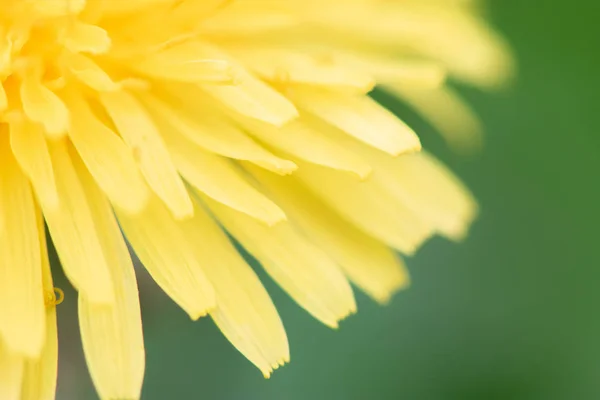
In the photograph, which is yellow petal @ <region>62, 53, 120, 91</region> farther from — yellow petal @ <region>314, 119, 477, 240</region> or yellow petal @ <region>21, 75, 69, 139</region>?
yellow petal @ <region>314, 119, 477, 240</region>

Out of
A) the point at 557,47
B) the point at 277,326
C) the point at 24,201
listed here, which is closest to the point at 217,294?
the point at 277,326

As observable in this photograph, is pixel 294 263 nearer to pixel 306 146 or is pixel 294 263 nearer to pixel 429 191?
pixel 306 146

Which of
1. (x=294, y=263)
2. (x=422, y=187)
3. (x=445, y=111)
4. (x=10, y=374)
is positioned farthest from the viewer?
(x=445, y=111)

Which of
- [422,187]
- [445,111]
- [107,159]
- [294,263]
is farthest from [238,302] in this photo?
[445,111]

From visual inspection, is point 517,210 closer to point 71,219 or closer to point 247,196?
point 247,196

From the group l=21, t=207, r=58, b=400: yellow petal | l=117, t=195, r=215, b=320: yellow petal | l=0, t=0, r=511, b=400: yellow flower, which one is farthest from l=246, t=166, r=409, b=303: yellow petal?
l=21, t=207, r=58, b=400: yellow petal

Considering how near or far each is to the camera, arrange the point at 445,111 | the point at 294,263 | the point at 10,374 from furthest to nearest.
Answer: the point at 445,111 → the point at 294,263 → the point at 10,374
